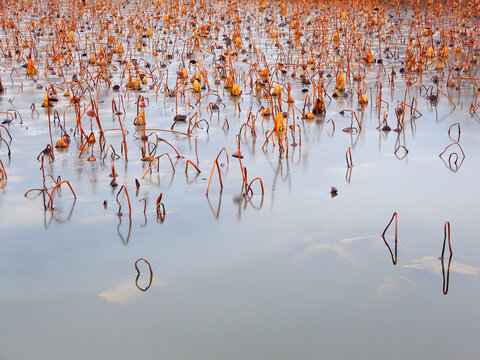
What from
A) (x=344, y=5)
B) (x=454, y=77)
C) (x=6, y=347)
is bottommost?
(x=6, y=347)

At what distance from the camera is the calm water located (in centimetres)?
296

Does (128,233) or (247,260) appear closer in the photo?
(247,260)

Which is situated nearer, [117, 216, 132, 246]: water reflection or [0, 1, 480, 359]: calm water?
[0, 1, 480, 359]: calm water

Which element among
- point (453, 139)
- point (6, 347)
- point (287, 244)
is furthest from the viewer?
Answer: point (453, 139)

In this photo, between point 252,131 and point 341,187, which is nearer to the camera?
point 341,187

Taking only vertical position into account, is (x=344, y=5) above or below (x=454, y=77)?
above

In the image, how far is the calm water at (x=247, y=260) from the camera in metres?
2.96

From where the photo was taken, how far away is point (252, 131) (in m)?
6.13

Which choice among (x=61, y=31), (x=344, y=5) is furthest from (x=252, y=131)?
(x=344, y=5)

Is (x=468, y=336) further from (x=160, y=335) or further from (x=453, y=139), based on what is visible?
(x=453, y=139)

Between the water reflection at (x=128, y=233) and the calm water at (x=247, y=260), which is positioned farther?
the water reflection at (x=128, y=233)

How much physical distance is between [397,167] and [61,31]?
7.67 meters

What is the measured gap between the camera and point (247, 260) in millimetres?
3660

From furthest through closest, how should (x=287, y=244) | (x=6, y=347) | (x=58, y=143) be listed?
(x=58, y=143) < (x=287, y=244) < (x=6, y=347)
